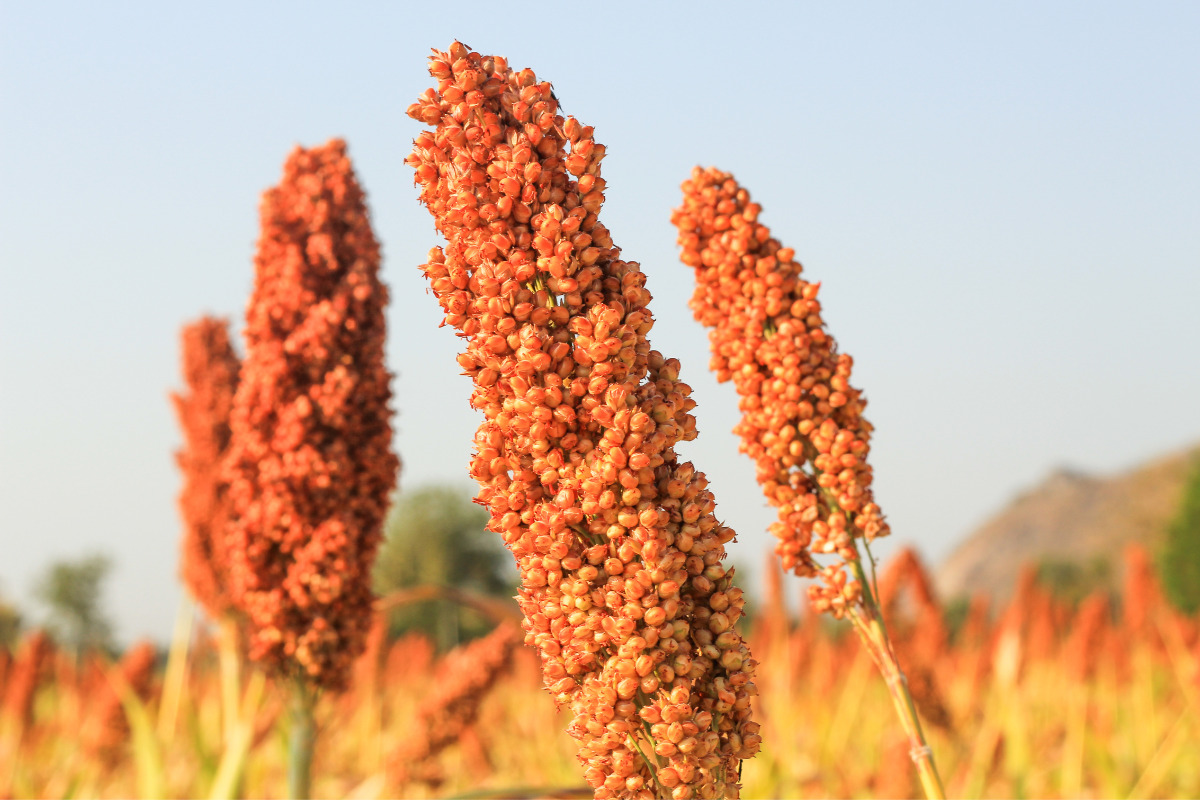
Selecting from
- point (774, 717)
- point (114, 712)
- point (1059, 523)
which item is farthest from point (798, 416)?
point (1059, 523)

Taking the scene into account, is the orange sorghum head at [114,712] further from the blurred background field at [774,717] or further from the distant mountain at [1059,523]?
the distant mountain at [1059,523]

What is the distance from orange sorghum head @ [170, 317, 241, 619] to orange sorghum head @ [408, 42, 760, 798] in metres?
5.94

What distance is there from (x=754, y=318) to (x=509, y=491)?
1.22m

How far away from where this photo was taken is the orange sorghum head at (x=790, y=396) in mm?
3006

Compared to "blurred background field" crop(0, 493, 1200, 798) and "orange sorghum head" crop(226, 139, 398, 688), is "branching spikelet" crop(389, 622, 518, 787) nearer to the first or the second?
"blurred background field" crop(0, 493, 1200, 798)

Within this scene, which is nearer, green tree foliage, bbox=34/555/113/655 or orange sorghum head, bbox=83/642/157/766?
orange sorghum head, bbox=83/642/157/766

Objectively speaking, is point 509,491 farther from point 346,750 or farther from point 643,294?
point 346,750

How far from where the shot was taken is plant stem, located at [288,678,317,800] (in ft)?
14.8

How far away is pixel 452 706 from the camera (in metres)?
6.49

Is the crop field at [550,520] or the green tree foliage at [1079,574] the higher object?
the crop field at [550,520]

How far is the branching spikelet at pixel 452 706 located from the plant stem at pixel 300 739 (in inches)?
71.5

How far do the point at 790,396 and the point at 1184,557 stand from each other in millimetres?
28252

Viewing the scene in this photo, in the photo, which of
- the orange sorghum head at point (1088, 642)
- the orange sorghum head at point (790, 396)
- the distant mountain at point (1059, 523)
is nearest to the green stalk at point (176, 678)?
the orange sorghum head at point (790, 396)

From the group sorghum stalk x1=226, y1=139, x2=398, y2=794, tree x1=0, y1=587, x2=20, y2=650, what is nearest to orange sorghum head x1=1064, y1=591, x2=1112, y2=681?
sorghum stalk x1=226, y1=139, x2=398, y2=794
